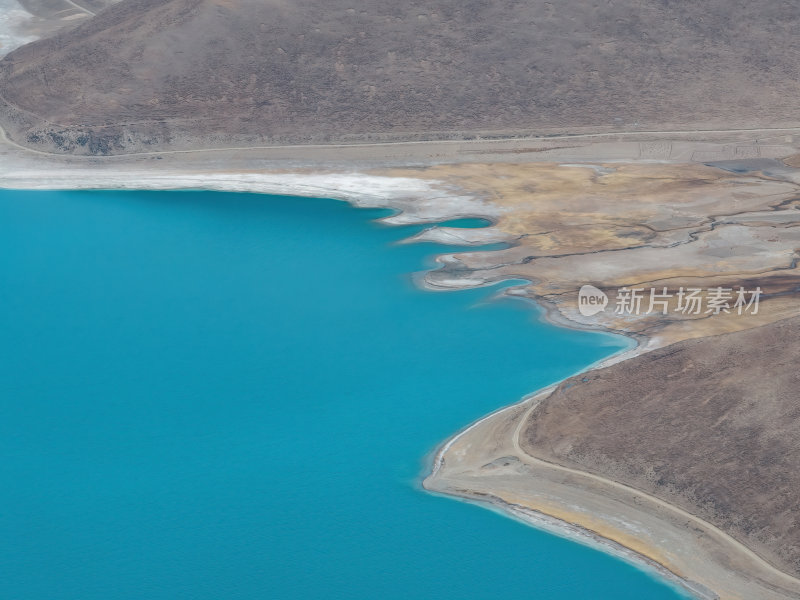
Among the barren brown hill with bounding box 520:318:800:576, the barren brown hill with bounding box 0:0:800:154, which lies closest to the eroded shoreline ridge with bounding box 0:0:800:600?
the barren brown hill with bounding box 520:318:800:576

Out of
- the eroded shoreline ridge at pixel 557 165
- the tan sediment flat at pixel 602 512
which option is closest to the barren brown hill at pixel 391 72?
the eroded shoreline ridge at pixel 557 165

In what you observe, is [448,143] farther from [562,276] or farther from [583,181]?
[562,276]

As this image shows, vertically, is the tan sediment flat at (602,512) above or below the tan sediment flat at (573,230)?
below

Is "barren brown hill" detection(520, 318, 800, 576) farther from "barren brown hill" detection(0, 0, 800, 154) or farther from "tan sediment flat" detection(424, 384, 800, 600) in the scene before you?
"barren brown hill" detection(0, 0, 800, 154)

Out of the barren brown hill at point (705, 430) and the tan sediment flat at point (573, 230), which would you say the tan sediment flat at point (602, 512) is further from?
the barren brown hill at point (705, 430)

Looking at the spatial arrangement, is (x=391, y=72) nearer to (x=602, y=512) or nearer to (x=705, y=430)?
(x=705, y=430)

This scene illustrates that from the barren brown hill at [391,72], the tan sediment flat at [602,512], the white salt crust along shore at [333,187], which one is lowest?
the tan sediment flat at [602,512]

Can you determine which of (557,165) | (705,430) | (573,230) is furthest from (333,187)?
(705,430)
